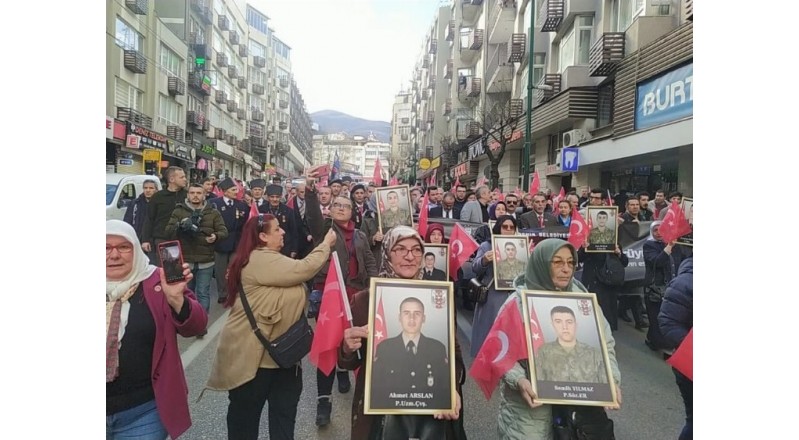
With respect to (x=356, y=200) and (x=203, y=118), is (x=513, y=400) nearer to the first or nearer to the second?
(x=356, y=200)

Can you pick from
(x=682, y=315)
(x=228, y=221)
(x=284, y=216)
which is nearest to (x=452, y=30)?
(x=284, y=216)

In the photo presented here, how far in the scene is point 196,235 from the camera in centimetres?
618

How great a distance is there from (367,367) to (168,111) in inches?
1295

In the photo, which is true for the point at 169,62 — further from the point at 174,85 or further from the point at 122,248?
the point at 122,248

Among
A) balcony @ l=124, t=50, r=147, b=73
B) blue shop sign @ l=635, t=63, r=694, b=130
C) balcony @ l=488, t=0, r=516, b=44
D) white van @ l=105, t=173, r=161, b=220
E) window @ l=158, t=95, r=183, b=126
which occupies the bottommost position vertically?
white van @ l=105, t=173, r=161, b=220

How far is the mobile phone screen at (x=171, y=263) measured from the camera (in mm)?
2428

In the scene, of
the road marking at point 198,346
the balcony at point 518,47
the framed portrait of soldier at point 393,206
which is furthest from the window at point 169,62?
the framed portrait of soldier at point 393,206

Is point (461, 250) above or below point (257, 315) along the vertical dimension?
above

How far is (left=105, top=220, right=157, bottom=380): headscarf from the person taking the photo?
90.4 inches

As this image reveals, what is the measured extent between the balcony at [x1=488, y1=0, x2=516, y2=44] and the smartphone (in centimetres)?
3055

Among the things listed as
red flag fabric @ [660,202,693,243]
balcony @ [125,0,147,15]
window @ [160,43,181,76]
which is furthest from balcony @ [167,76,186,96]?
red flag fabric @ [660,202,693,243]

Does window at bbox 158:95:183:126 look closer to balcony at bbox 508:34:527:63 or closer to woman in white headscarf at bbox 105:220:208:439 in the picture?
balcony at bbox 508:34:527:63

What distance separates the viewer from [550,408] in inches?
95.6

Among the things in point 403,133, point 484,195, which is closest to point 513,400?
point 484,195
